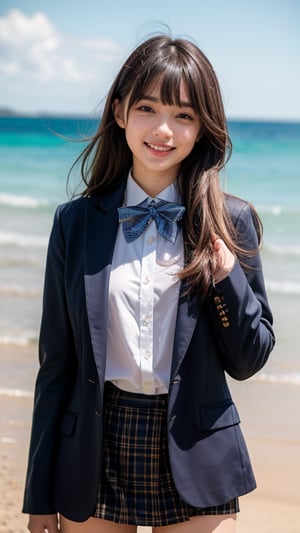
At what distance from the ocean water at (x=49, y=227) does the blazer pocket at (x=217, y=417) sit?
0.70 metres

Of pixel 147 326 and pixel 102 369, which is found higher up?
pixel 147 326

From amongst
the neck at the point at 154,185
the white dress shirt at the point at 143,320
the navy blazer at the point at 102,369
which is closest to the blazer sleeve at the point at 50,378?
→ the navy blazer at the point at 102,369

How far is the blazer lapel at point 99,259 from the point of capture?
238cm

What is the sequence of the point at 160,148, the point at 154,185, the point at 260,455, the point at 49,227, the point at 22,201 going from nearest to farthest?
the point at 160,148, the point at 154,185, the point at 260,455, the point at 49,227, the point at 22,201

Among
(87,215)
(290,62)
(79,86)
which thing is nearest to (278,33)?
(290,62)

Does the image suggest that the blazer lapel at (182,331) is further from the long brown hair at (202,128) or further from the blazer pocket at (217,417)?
the blazer pocket at (217,417)

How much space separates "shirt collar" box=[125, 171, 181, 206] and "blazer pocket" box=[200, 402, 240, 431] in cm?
60

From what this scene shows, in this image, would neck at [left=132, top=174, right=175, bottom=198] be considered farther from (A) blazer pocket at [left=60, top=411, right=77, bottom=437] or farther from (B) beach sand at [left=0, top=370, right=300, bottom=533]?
(B) beach sand at [left=0, top=370, right=300, bottom=533]

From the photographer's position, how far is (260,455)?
203 inches

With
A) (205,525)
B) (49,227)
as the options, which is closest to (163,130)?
(205,525)

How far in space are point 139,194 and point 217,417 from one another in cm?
68

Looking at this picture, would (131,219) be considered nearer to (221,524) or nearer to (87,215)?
(87,215)

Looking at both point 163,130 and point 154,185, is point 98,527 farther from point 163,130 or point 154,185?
point 163,130

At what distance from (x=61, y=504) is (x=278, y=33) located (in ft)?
117
